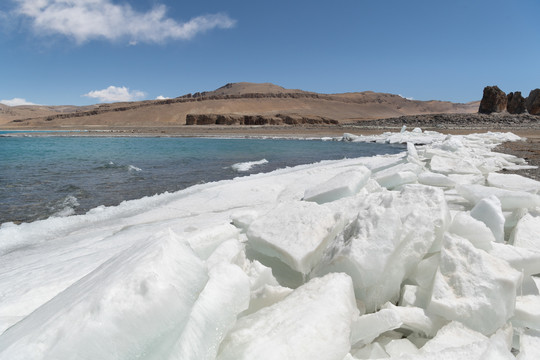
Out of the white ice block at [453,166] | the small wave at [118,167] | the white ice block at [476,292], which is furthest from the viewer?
the small wave at [118,167]

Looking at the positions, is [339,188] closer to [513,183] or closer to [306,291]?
[306,291]

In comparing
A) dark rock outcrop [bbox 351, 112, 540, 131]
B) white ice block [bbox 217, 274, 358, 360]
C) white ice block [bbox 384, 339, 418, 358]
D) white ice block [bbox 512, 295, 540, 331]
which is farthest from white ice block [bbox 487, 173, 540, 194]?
dark rock outcrop [bbox 351, 112, 540, 131]

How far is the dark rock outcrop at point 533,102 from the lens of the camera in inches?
1655

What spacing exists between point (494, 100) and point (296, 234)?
161 ft

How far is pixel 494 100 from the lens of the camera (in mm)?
41406

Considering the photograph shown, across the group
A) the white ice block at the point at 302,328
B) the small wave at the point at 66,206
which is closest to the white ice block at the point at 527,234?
the white ice block at the point at 302,328

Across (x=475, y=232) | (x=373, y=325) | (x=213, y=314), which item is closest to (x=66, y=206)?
(x=213, y=314)

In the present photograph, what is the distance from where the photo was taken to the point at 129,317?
104cm

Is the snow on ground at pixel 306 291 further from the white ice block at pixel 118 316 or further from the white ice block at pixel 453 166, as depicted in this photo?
the white ice block at pixel 453 166

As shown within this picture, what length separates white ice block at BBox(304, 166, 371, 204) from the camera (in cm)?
303

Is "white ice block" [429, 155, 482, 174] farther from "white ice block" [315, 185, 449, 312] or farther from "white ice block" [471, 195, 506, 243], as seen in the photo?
"white ice block" [315, 185, 449, 312]

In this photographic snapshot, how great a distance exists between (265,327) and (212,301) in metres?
0.22

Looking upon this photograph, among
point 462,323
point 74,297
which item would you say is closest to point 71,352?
point 74,297

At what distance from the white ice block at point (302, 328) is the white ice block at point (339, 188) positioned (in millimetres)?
1639
